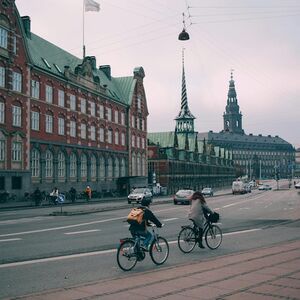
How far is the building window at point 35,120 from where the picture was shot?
46656 millimetres

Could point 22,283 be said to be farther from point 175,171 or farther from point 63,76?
point 175,171

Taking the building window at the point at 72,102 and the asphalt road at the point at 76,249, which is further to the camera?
the building window at the point at 72,102

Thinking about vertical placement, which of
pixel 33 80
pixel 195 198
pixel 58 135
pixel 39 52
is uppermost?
pixel 39 52

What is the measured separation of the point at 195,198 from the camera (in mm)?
13008

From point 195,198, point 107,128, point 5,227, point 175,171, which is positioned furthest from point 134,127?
point 195,198

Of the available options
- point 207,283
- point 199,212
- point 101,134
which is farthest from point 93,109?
point 207,283

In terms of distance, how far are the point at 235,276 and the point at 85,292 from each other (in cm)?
313

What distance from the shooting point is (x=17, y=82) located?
145ft

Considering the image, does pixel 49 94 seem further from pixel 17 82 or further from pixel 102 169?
pixel 102 169

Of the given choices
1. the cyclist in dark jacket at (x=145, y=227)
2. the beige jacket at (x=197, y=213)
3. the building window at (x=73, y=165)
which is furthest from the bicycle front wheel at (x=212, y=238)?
the building window at (x=73, y=165)

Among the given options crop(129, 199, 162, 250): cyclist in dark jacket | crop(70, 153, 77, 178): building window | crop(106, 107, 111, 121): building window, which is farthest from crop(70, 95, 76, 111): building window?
crop(129, 199, 162, 250): cyclist in dark jacket

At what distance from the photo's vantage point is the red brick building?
141 feet

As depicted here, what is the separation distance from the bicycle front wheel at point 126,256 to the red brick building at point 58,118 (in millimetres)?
33329

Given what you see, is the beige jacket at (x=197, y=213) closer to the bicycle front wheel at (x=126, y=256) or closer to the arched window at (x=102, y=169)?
the bicycle front wheel at (x=126, y=256)
